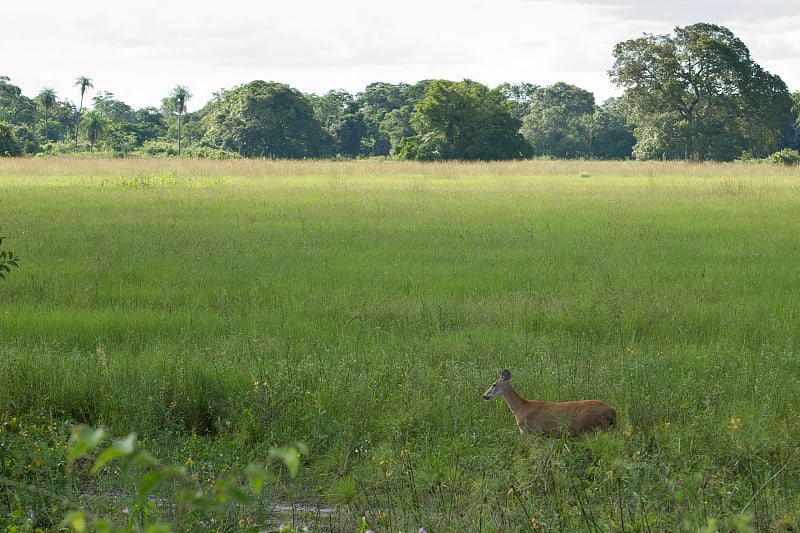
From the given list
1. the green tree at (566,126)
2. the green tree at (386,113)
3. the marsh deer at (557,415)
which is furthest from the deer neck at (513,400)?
the green tree at (566,126)

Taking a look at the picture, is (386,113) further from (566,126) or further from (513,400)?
(513,400)

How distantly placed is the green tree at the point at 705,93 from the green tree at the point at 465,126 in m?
8.10

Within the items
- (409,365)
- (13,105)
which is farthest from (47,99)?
(409,365)

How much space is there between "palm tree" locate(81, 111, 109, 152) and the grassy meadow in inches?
2511

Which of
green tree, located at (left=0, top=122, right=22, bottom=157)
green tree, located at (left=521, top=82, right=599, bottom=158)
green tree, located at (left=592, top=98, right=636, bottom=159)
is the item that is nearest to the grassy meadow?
green tree, located at (left=0, top=122, right=22, bottom=157)

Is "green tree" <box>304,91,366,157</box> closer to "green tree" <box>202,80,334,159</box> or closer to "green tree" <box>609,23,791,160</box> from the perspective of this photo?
"green tree" <box>202,80,334,159</box>

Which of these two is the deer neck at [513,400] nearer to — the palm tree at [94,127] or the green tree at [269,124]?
the green tree at [269,124]

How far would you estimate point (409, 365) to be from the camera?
697cm

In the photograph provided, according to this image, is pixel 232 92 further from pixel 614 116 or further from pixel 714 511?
pixel 714 511

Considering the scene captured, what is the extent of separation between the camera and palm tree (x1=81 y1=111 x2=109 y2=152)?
77750 mm

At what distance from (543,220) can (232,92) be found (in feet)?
210

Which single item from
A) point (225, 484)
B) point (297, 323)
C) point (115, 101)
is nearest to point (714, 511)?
point (225, 484)

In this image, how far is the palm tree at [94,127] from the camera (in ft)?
255

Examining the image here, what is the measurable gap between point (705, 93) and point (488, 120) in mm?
13360
